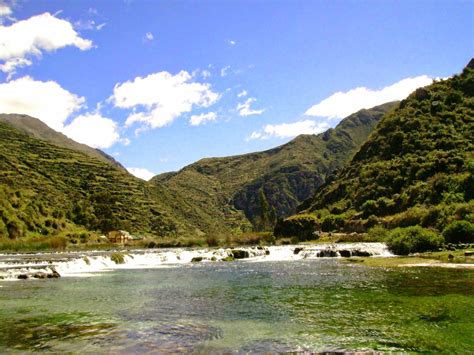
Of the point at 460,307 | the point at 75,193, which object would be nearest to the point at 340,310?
the point at 460,307

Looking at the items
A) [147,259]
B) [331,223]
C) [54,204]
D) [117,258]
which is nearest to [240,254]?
[147,259]

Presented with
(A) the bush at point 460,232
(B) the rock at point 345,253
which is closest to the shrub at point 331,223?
(B) the rock at point 345,253

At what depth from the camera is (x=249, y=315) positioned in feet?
70.3

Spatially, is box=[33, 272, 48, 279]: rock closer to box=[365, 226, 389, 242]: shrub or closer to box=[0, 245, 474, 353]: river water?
box=[0, 245, 474, 353]: river water

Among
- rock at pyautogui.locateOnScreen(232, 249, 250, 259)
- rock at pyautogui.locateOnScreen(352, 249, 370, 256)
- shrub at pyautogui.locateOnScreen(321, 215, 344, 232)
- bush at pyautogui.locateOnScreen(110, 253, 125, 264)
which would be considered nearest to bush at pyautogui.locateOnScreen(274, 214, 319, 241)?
shrub at pyautogui.locateOnScreen(321, 215, 344, 232)

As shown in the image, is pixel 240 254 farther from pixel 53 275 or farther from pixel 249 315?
pixel 249 315

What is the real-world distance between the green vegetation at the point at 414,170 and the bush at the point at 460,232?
527cm

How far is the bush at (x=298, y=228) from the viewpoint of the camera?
364ft

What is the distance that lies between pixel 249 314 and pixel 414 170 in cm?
10448

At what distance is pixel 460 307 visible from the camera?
20.8 meters

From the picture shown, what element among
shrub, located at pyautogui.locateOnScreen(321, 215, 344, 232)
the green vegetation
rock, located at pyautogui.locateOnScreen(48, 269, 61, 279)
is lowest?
rock, located at pyautogui.locateOnScreen(48, 269, 61, 279)

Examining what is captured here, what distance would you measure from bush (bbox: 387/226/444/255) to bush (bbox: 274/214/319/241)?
162ft

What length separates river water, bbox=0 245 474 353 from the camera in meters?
15.8

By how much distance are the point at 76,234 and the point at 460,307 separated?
125 m
